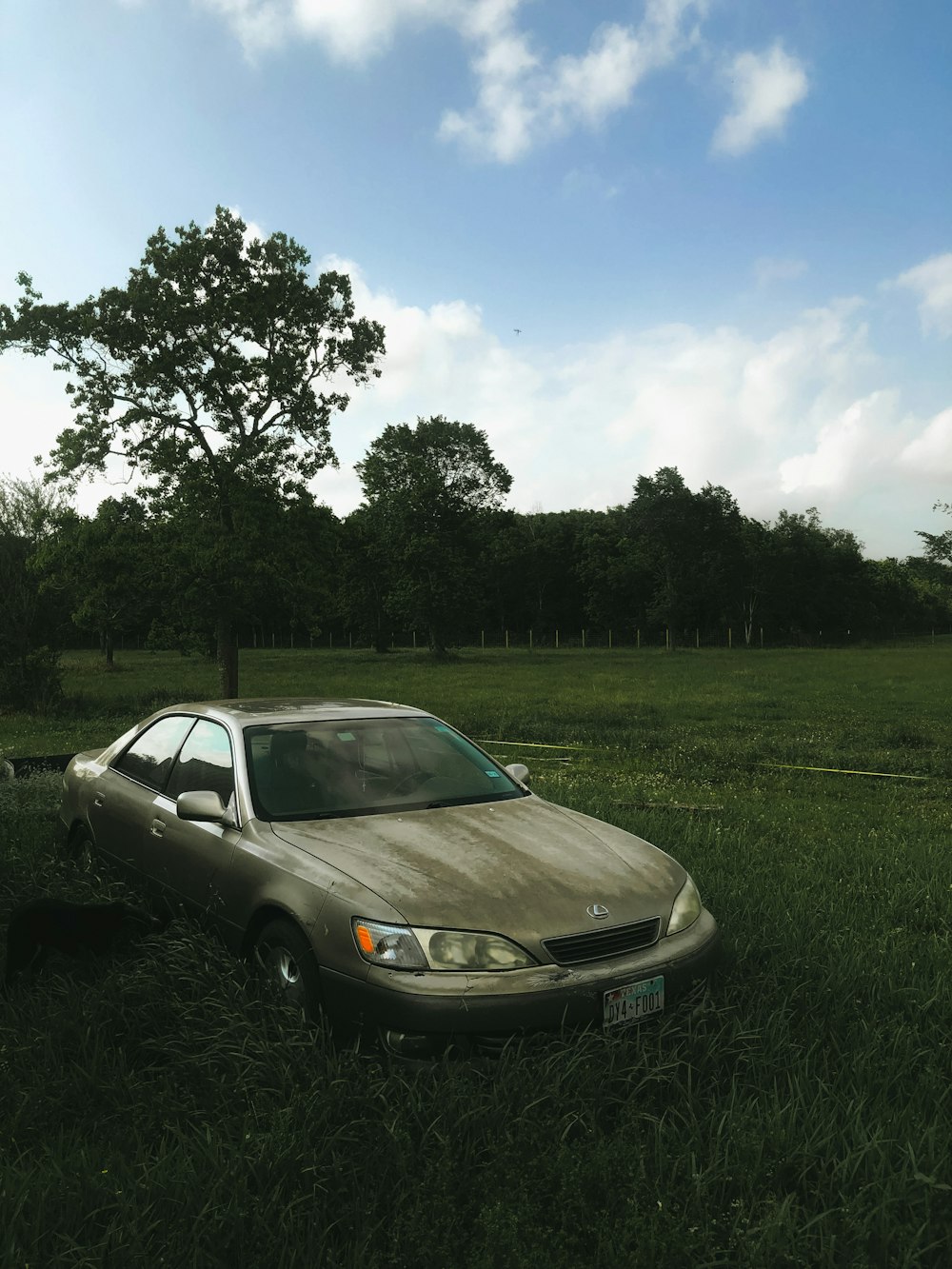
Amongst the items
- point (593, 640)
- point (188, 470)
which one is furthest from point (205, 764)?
point (593, 640)

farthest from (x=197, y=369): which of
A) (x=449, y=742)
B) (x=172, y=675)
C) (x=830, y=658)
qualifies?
(x=830, y=658)

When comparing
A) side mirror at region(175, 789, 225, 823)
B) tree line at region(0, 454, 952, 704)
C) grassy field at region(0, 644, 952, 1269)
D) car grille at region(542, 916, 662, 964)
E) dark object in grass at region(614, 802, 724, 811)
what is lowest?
dark object in grass at region(614, 802, 724, 811)

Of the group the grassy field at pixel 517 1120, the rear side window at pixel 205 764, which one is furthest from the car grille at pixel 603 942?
the rear side window at pixel 205 764

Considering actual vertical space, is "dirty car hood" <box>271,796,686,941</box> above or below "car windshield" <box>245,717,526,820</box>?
below

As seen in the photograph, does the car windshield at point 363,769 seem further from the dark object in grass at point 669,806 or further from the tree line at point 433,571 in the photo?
the tree line at point 433,571

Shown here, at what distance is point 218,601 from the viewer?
84.7 ft

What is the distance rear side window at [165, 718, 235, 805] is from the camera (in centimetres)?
502

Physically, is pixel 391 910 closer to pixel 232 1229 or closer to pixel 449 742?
pixel 232 1229

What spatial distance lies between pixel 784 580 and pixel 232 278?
72833 millimetres

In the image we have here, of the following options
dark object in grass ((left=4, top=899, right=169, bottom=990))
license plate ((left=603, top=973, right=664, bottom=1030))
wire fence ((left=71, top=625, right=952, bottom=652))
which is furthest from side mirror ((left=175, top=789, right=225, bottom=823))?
wire fence ((left=71, top=625, right=952, bottom=652))

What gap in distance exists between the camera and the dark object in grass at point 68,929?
446 cm

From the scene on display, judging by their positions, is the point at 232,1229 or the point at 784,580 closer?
the point at 232,1229

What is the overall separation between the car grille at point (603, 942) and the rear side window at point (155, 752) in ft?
9.51

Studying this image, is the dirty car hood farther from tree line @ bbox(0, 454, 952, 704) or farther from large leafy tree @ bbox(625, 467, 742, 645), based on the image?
large leafy tree @ bbox(625, 467, 742, 645)
